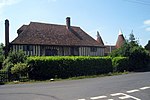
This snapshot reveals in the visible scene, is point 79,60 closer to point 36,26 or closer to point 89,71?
point 89,71

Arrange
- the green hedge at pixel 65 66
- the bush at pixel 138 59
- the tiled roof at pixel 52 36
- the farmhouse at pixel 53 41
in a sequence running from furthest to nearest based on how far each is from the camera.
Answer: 1. the bush at pixel 138 59
2. the tiled roof at pixel 52 36
3. the farmhouse at pixel 53 41
4. the green hedge at pixel 65 66

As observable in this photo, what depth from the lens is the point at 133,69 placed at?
33688 mm

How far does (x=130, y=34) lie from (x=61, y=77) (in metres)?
16.4

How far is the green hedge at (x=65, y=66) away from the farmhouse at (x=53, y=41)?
8.40m

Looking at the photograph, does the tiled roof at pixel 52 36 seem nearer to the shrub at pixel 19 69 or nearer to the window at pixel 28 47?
the window at pixel 28 47

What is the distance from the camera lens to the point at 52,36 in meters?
36.1

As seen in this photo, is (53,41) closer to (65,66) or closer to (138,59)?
(65,66)

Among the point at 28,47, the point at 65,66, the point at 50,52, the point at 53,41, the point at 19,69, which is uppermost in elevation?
the point at 53,41

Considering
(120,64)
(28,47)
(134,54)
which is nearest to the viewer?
(120,64)

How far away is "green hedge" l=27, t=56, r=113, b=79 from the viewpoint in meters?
22.7

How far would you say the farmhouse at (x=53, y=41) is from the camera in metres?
32.5

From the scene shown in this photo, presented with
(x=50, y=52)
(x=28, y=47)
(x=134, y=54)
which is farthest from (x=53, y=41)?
(x=134, y=54)

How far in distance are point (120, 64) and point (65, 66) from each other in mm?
9596

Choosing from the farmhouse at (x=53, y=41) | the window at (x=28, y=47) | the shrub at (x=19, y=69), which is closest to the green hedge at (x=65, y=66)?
the shrub at (x=19, y=69)
